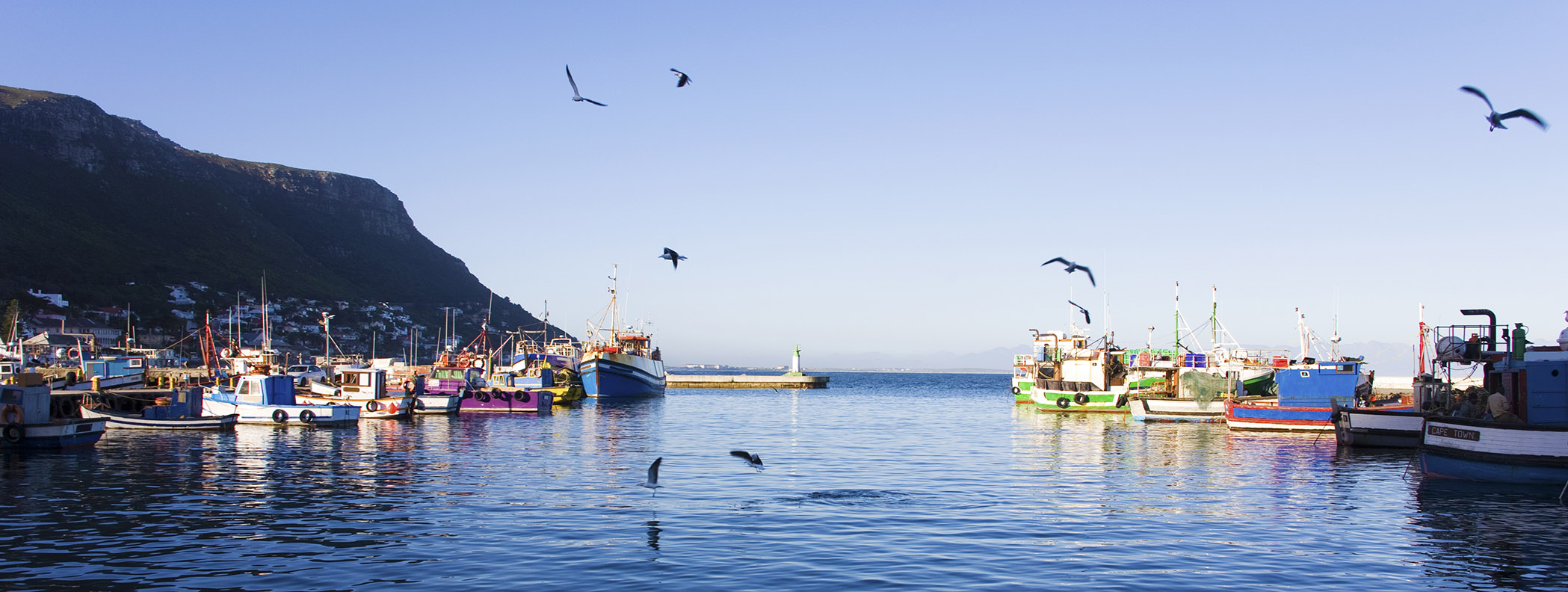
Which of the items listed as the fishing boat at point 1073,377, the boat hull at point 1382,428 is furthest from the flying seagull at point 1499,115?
the fishing boat at point 1073,377

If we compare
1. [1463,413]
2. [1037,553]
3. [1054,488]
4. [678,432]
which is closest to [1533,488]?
[1463,413]

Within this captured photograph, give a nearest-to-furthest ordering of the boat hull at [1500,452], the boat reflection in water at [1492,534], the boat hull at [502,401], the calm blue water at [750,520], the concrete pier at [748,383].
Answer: the calm blue water at [750,520] → the boat reflection in water at [1492,534] → the boat hull at [1500,452] → the boat hull at [502,401] → the concrete pier at [748,383]

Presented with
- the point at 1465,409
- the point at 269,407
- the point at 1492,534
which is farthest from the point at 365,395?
the point at 1492,534

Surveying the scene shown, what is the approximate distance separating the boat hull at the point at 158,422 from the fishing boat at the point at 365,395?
1025 cm

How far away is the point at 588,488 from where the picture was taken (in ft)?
100

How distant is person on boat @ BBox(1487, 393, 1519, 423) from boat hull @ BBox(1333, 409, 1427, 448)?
13.6 meters

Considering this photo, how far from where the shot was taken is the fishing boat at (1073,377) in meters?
84.1

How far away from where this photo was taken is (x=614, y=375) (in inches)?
4508

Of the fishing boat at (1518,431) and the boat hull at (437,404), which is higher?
the fishing boat at (1518,431)

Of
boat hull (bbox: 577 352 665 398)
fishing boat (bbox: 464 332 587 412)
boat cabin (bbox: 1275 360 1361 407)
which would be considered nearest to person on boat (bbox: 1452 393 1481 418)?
boat cabin (bbox: 1275 360 1361 407)

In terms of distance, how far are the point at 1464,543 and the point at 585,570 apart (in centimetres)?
1831

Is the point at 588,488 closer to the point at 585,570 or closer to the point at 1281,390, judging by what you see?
the point at 585,570

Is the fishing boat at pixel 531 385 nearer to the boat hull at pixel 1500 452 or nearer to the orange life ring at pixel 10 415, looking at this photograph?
the orange life ring at pixel 10 415

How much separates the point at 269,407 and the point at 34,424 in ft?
61.7
